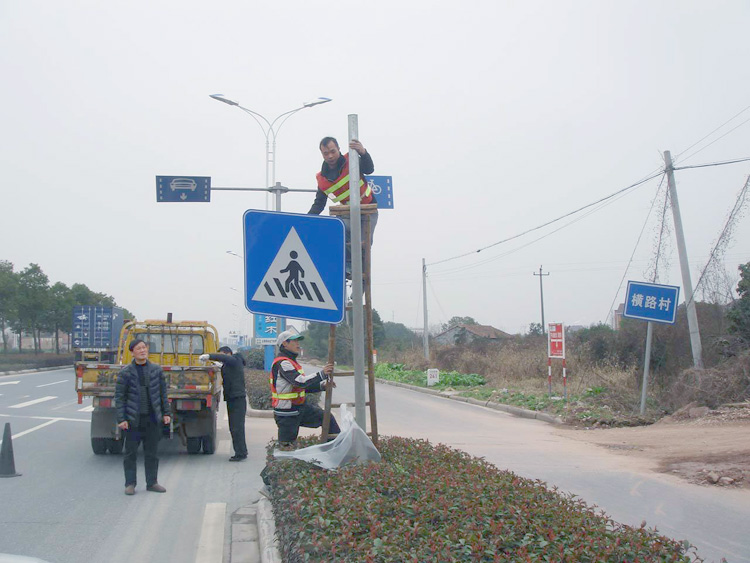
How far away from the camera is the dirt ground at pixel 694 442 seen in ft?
30.7

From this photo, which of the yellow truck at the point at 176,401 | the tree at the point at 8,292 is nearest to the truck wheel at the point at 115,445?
the yellow truck at the point at 176,401

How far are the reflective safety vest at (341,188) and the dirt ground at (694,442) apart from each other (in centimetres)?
637

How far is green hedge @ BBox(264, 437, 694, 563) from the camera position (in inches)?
137

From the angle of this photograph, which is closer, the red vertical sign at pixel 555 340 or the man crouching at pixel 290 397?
the man crouching at pixel 290 397

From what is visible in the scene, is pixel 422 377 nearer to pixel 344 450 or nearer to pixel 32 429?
pixel 32 429

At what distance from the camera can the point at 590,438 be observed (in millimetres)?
13859

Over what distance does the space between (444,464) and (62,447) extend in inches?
334

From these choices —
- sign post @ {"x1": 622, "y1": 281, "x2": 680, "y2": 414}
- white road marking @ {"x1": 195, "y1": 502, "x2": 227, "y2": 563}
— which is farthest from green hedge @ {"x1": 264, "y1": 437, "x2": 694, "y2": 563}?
sign post @ {"x1": 622, "y1": 281, "x2": 680, "y2": 414}

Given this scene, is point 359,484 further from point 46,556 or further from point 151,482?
point 151,482

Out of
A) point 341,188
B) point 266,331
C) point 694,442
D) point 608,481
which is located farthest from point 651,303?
point 266,331

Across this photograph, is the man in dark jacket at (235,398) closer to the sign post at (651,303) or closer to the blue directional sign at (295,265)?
the blue directional sign at (295,265)

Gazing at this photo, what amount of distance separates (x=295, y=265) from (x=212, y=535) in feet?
10.1

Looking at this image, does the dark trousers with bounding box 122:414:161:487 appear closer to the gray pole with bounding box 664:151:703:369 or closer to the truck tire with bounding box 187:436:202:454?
the truck tire with bounding box 187:436:202:454

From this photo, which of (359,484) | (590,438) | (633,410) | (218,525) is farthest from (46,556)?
(633,410)
